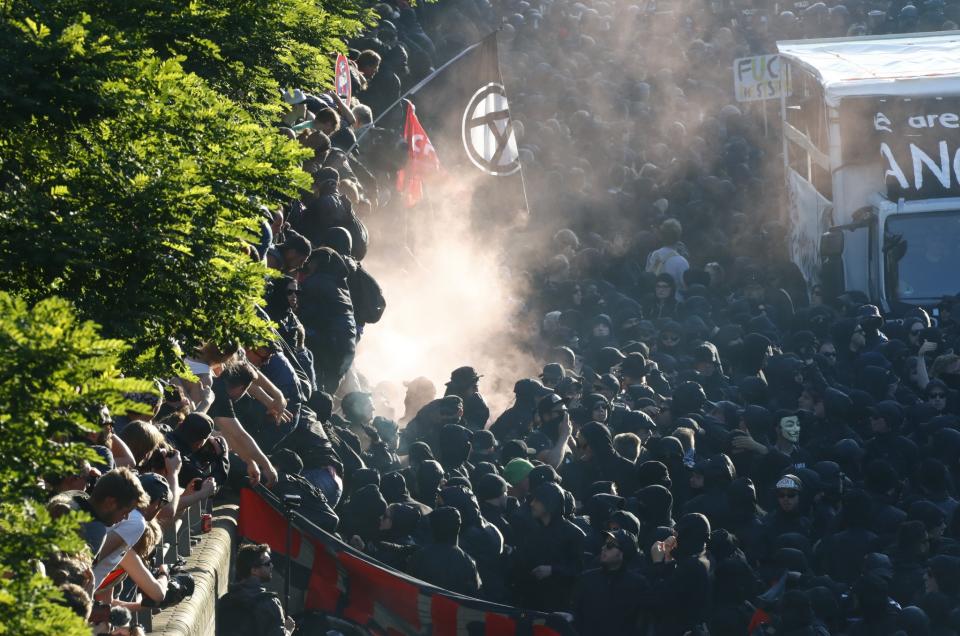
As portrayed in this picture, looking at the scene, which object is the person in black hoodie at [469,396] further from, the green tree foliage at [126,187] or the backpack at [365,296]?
the green tree foliage at [126,187]

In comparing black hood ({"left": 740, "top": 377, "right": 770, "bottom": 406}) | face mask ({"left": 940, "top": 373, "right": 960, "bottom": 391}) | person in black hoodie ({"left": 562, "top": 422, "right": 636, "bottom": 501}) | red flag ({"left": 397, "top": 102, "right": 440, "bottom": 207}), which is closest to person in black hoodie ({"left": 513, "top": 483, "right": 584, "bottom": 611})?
person in black hoodie ({"left": 562, "top": 422, "right": 636, "bottom": 501})

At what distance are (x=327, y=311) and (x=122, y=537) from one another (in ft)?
17.2

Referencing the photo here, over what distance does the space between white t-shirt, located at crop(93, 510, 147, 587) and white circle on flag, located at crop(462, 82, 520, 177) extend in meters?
9.72

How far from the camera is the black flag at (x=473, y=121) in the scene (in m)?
15.0

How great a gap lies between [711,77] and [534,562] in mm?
20350

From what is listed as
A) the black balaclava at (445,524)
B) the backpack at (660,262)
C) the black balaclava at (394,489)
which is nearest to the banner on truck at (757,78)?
the backpack at (660,262)

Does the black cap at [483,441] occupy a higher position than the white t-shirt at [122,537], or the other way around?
the white t-shirt at [122,537]

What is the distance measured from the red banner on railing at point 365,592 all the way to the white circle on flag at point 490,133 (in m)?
7.82

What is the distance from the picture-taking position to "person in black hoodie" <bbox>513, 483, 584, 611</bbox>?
29.9 feet

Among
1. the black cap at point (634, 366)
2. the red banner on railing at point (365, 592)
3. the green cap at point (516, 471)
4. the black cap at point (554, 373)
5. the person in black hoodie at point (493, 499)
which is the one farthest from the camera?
the black cap at point (634, 366)

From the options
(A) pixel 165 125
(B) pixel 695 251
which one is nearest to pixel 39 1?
(A) pixel 165 125

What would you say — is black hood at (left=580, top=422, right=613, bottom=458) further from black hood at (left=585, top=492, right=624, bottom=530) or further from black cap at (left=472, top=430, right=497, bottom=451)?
black hood at (left=585, top=492, right=624, bottom=530)

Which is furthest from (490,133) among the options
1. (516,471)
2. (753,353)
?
(516,471)

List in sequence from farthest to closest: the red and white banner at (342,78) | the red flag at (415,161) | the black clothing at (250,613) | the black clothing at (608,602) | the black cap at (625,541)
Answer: the red flag at (415,161) < the red and white banner at (342,78) < the black cap at (625,541) < the black clothing at (608,602) < the black clothing at (250,613)
